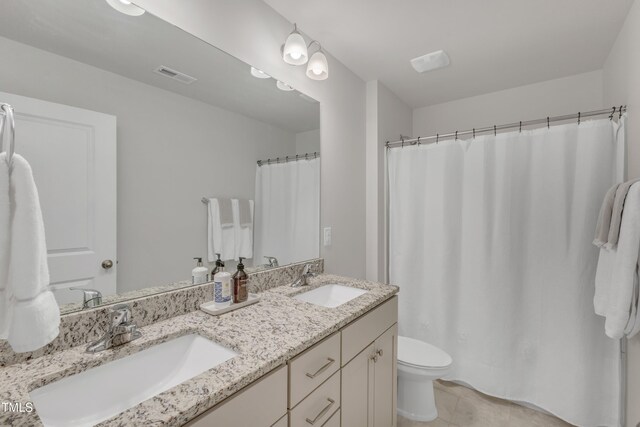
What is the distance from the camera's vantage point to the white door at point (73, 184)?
864 mm

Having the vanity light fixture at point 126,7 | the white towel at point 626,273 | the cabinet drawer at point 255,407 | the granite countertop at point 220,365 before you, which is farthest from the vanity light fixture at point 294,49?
the white towel at point 626,273

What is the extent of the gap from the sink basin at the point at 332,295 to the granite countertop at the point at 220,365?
9.8 inches

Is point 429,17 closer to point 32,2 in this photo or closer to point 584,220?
point 584,220

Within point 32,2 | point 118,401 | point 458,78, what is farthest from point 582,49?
point 118,401

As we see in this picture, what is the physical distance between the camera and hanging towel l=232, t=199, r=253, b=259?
4.78ft

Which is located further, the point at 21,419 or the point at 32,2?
the point at 32,2

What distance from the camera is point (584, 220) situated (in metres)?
1.74

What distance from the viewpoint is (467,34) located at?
1.77 m

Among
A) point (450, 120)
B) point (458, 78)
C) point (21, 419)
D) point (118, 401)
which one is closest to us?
point (21, 419)

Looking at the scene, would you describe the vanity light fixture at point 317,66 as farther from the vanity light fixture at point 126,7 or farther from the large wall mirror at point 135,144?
the vanity light fixture at point 126,7

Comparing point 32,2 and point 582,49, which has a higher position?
point 582,49

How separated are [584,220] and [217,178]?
2121 millimetres

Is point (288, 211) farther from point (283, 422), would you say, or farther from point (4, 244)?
point (4, 244)

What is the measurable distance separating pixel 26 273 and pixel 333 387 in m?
0.99
